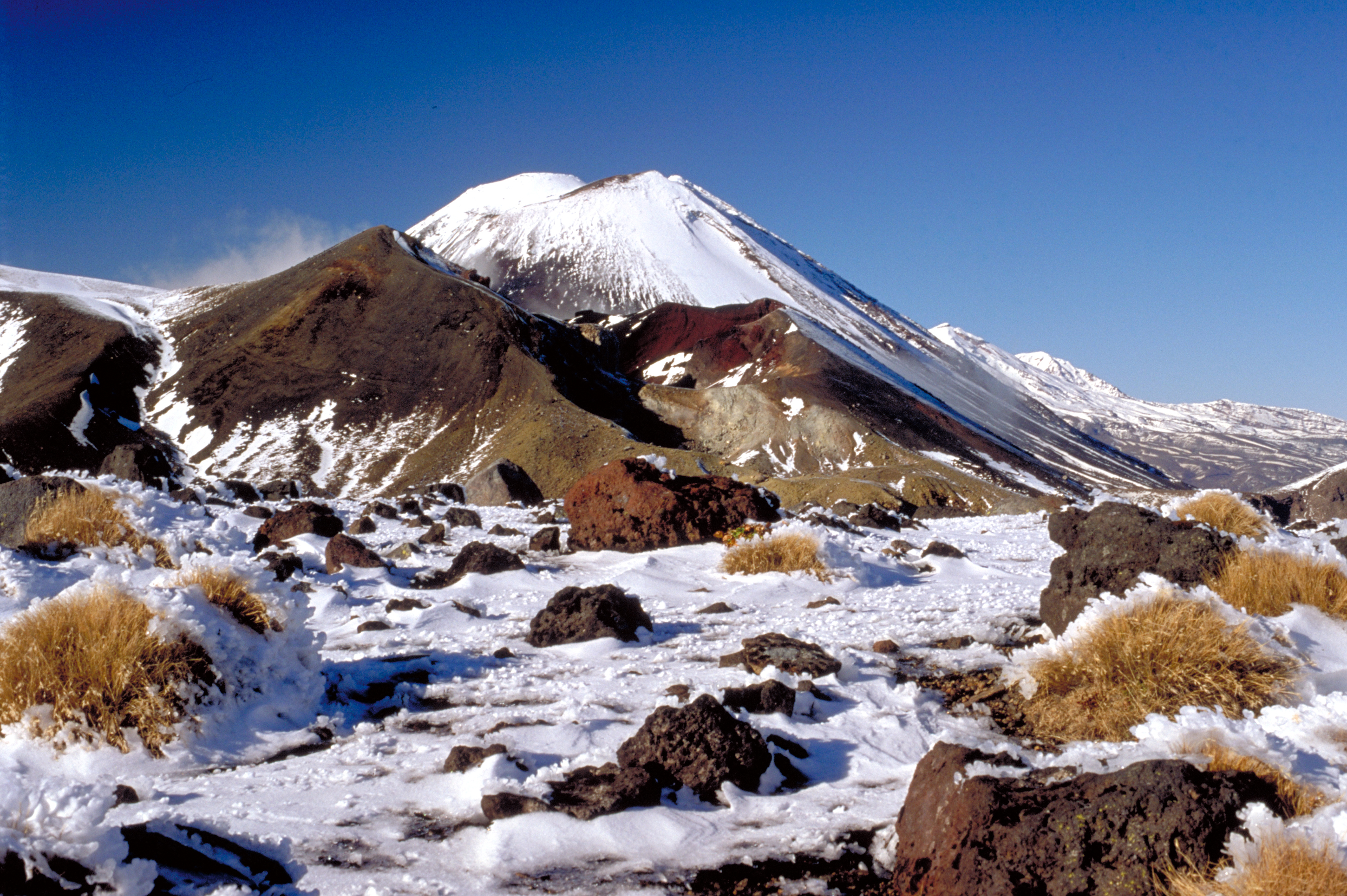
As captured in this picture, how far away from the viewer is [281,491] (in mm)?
16359

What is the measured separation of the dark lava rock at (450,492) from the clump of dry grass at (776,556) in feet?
32.5

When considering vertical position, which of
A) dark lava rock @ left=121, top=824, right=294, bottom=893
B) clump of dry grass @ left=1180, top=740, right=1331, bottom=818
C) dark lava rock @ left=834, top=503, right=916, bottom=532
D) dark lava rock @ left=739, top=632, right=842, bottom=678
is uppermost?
dark lava rock @ left=834, top=503, right=916, bottom=532

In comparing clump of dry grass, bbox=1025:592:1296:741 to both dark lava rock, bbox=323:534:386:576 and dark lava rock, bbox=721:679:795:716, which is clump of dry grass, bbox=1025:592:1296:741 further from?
Result: dark lava rock, bbox=323:534:386:576

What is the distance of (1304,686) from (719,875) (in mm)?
2871

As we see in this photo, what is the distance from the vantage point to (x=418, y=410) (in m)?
39.2

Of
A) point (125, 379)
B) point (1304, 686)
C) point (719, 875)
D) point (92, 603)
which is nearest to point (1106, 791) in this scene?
point (719, 875)

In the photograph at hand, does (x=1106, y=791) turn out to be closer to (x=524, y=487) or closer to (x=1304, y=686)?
(x=1304, y=686)

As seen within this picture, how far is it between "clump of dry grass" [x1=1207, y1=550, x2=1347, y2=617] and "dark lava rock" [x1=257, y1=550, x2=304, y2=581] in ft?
21.0

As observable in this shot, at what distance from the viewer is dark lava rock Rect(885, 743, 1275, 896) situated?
85.4 inches

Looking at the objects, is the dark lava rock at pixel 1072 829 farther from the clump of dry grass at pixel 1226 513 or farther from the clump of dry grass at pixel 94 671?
the clump of dry grass at pixel 1226 513

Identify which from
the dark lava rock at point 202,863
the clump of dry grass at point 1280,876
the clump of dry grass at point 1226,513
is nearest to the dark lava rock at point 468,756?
the dark lava rock at point 202,863

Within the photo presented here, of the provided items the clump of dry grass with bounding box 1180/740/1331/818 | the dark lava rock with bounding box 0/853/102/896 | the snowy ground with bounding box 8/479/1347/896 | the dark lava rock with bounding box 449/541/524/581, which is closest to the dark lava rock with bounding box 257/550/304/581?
the snowy ground with bounding box 8/479/1347/896

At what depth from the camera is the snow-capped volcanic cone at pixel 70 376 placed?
32.4 metres

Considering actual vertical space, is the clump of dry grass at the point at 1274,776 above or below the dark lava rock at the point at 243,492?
above
